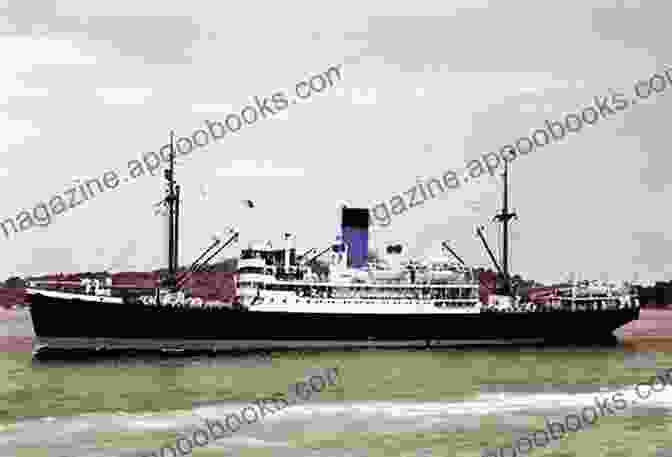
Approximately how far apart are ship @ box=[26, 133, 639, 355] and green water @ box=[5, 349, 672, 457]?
2.53m

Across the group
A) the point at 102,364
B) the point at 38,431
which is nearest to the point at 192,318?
the point at 102,364

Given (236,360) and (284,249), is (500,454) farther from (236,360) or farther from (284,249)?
(284,249)

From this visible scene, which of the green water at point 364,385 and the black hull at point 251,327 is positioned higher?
the black hull at point 251,327

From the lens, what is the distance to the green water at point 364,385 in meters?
23.5

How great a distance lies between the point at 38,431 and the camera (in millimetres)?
25172

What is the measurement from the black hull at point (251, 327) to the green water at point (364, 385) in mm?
2240

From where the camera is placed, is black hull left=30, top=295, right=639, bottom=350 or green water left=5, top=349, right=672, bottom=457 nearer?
green water left=5, top=349, right=672, bottom=457

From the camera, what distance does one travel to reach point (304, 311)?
54.8 metres

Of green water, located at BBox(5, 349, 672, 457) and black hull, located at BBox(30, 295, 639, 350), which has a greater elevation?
black hull, located at BBox(30, 295, 639, 350)

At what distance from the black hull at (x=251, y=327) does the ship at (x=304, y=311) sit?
0.17 feet

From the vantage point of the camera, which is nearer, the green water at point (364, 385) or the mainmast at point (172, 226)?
the green water at point (364, 385)

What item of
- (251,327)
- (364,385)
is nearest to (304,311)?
(251,327)

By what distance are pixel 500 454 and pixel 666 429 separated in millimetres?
5509

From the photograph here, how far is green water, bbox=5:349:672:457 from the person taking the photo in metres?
23.5
